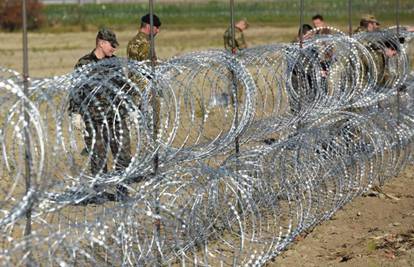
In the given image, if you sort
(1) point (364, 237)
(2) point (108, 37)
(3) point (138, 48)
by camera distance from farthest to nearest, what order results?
(3) point (138, 48) → (2) point (108, 37) → (1) point (364, 237)

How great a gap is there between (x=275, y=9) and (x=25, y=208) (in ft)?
153

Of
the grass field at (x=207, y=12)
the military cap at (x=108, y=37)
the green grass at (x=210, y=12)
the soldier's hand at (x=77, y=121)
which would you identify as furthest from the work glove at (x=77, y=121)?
the green grass at (x=210, y=12)

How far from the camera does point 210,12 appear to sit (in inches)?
1991

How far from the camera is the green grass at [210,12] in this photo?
46906 millimetres

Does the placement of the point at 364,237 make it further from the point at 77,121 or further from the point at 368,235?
the point at 77,121

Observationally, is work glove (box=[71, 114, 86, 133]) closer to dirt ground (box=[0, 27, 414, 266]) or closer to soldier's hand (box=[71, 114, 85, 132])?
soldier's hand (box=[71, 114, 85, 132])

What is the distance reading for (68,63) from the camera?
28188 mm

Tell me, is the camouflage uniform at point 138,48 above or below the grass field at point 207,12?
above

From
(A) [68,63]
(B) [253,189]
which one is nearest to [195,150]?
(B) [253,189]

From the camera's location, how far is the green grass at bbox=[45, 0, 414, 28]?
4691cm

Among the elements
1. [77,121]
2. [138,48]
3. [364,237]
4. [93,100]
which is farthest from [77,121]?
[138,48]

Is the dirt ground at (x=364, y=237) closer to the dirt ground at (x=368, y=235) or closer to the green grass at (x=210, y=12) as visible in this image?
the dirt ground at (x=368, y=235)

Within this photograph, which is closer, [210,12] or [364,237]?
[364,237]

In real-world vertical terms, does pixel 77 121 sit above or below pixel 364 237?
above
